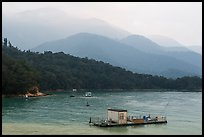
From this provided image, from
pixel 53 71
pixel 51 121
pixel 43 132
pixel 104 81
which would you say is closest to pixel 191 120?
pixel 51 121

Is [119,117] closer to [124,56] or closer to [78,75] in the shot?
[78,75]

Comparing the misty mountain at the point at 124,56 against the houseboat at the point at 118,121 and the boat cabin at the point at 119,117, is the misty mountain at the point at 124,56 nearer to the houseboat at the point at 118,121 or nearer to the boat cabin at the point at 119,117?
the houseboat at the point at 118,121

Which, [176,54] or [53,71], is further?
[176,54]

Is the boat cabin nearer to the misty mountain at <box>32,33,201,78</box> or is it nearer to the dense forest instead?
the dense forest

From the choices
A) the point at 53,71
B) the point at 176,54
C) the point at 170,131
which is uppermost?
the point at 176,54

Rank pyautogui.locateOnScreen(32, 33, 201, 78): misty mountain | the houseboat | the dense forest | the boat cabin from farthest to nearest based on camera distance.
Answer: pyautogui.locateOnScreen(32, 33, 201, 78): misty mountain
the dense forest
the boat cabin
the houseboat

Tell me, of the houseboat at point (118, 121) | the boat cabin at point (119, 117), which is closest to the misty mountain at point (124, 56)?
the houseboat at point (118, 121)

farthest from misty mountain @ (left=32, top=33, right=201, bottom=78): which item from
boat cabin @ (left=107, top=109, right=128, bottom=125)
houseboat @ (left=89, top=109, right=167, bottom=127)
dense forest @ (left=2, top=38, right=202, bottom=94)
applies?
boat cabin @ (left=107, top=109, right=128, bottom=125)

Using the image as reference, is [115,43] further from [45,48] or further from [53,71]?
[53,71]

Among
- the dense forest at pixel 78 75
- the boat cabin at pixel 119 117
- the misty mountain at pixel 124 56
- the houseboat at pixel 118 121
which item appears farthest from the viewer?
the misty mountain at pixel 124 56

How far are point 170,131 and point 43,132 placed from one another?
220 inches

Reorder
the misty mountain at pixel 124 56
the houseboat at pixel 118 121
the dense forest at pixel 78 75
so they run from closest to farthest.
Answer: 1. the houseboat at pixel 118 121
2. the dense forest at pixel 78 75
3. the misty mountain at pixel 124 56

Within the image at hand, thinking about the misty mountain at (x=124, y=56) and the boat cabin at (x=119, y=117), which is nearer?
the boat cabin at (x=119, y=117)

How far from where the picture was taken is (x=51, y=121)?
18.8 m
